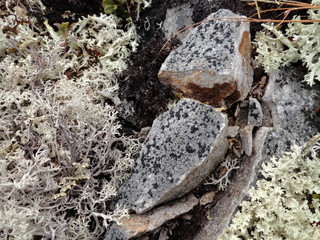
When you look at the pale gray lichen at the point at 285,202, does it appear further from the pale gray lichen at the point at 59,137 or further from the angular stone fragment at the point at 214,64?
the pale gray lichen at the point at 59,137

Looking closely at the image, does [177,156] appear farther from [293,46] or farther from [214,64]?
[293,46]

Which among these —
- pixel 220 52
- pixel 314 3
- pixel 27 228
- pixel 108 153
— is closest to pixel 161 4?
pixel 220 52

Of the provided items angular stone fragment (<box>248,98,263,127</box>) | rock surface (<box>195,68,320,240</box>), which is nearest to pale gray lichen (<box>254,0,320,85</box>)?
rock surface (<box>195,68,320,240</box>)

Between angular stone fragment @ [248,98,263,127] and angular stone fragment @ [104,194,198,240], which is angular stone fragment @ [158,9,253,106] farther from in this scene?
Answer: angular stone fragment @ [104,194,198,240]

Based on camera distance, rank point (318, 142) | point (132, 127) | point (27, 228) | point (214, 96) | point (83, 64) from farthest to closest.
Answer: point (83, 64), point (132, 127), point (214, 96), point (318, 142), point (27, 228)

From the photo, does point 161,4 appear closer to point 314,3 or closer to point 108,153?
point 314,3

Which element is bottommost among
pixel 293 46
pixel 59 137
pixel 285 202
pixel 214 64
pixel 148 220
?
pixel 285 202

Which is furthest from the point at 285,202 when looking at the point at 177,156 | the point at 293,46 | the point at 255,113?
the point at 293,46
